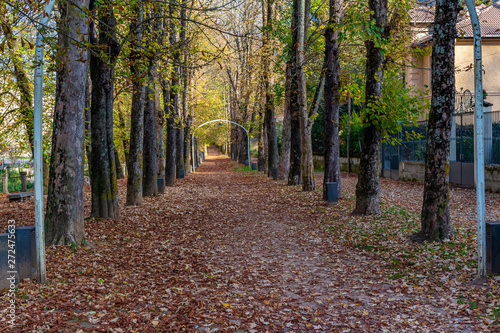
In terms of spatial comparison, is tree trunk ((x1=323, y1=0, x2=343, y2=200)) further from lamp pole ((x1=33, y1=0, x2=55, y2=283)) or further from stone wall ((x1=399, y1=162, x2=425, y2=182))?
lamp pole ((x1=33, y1=0, x2=55, y2=283))

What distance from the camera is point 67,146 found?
8375mm

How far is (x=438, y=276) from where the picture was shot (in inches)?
261

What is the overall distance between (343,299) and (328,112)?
10403mm

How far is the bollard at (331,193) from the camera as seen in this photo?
14261mm

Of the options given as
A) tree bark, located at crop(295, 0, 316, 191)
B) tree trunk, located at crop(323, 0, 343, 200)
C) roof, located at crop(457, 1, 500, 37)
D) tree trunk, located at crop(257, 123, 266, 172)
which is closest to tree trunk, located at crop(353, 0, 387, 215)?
tree trunk, located at crop(323, 0, 343, 200)

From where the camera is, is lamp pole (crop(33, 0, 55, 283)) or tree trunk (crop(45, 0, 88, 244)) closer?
lamp pole (crop(33, 0, 55, 283))

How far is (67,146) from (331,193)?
835cm

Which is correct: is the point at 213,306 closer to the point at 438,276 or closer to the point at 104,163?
the point at 438,276

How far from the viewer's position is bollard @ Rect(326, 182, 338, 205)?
1426 cm

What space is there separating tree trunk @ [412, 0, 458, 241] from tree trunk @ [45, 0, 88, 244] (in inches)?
247

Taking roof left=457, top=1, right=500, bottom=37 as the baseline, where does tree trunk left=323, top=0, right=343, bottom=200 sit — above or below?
below

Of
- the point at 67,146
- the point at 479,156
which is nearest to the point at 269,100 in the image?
the point at 67,146

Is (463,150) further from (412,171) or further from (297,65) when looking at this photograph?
(297,65)

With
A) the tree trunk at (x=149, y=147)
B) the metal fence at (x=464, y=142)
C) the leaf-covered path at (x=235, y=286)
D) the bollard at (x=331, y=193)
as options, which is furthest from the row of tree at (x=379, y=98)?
the tree trunk at (x=149, y=147)
